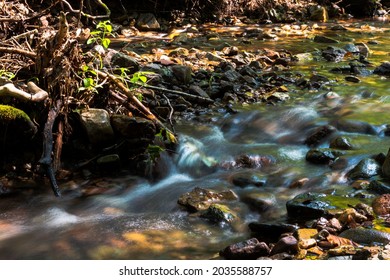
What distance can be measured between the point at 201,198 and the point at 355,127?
2407mm

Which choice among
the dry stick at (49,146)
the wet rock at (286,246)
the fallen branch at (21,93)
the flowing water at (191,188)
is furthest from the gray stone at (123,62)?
the wet rock at (286,246)

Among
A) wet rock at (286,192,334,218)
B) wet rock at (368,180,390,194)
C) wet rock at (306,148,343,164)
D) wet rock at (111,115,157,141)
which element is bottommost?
wet rock at (306,148,343,164)

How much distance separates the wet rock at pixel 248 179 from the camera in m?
4.27

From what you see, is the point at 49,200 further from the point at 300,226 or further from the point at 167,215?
the point at 300,226

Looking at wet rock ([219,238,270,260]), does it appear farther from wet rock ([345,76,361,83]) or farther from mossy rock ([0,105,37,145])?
wet rock ([345,76,361,83])

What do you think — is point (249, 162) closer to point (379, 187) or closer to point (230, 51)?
point (379, 187)

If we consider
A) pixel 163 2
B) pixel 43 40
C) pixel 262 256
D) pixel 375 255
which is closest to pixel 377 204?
pixel 375 255

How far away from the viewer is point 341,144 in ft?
15.8

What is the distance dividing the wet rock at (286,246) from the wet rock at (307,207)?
1.71 feet

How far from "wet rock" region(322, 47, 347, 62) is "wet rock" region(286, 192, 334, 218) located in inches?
236

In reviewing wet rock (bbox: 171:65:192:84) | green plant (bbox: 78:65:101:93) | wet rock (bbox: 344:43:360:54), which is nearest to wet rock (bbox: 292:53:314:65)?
wet rock (bbox: 344:43:360:54)

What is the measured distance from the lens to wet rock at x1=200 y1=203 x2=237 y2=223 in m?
3.61

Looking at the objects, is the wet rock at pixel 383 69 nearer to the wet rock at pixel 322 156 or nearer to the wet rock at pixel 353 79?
the wet rock at pixel 353 79

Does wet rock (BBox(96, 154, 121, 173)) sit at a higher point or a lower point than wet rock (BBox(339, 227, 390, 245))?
lower
